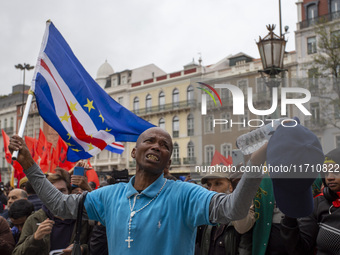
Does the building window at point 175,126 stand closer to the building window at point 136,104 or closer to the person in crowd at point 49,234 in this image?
the building window at point 136,104

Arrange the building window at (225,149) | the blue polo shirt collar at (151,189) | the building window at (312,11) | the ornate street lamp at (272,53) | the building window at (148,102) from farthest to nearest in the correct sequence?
the building window at (148,102) < the building window at (312,11) < the ornate street lamp at (272,53) < the building window at (225,149) < the blue polo shirt collar at (151,189)

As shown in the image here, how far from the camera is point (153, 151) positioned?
8.34 ft

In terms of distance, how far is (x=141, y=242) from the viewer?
231 centimetres

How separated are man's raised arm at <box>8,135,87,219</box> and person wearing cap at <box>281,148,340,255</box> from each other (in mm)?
1480

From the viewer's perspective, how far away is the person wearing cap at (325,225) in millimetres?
2998

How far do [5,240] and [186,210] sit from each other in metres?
2.64

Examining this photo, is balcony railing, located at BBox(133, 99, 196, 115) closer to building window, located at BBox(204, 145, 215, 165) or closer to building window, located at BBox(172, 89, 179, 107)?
building window, located at BBox(172, 89, 179, 107)

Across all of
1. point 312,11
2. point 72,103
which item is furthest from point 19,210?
point 312,11

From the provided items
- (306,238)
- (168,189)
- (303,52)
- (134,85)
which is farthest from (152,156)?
(134,85)

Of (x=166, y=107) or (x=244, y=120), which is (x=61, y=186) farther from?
(x=166, y=107)

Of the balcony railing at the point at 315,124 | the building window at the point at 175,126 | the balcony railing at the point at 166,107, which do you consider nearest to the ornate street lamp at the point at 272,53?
the balcony railing at the point at 315,124

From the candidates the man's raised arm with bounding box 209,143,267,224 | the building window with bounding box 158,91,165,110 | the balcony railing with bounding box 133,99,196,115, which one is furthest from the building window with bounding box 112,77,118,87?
the man's raised arm with bounding box 209,143,267,224

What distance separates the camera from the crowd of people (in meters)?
1.83

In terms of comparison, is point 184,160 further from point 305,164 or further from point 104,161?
point 305,164
